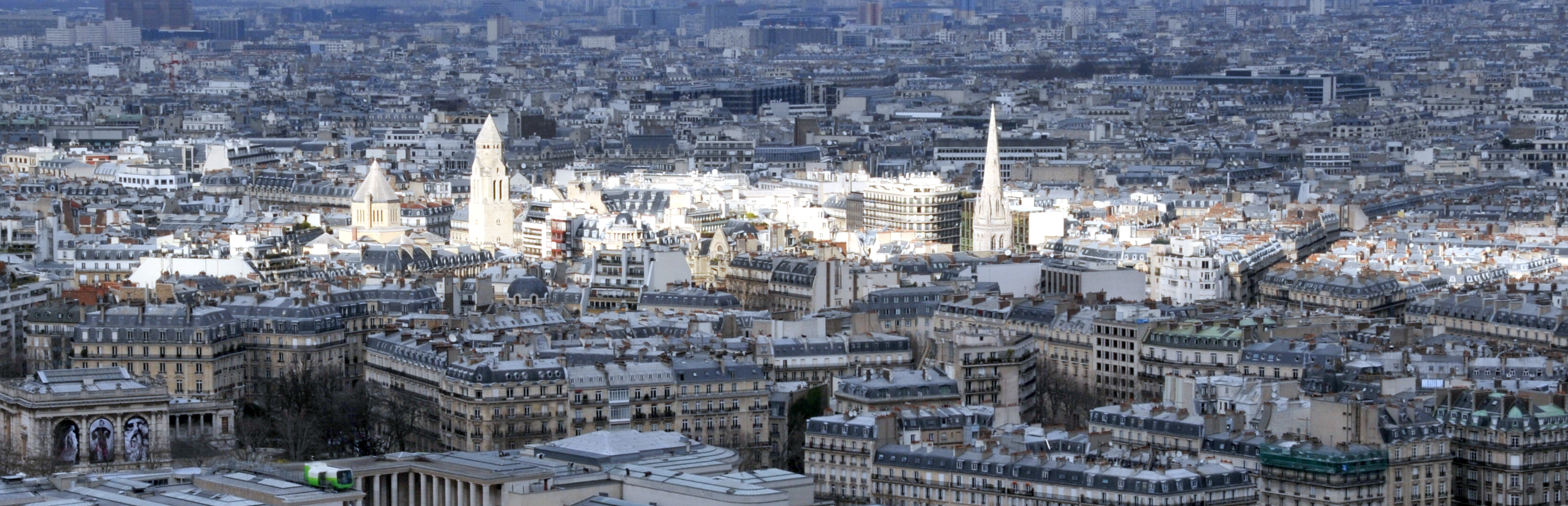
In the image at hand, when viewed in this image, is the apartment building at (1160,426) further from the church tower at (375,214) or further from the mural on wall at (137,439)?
the church tower at (375,214)

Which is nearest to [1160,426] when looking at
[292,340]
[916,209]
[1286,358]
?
[1286,358]

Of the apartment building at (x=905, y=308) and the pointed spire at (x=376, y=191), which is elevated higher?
the pointed spire at (x=376, y=191)

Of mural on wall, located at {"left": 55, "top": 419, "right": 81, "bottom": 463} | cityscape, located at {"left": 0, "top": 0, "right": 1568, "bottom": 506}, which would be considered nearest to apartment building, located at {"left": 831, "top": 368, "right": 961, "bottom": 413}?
cityscape, located at {"left": 0, "top": 0, "right": 1568, "bottom": 506}

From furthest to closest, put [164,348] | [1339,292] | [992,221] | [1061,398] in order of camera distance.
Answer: [992,221] < [1339,292] < [164,348] < [1061,398]

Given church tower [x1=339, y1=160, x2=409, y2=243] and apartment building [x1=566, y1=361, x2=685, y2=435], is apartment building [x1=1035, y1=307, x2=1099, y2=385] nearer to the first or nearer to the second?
apartment building [x1=566, y1=361, x2=685, y2=435]

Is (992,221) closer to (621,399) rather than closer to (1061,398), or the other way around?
(1061,398)

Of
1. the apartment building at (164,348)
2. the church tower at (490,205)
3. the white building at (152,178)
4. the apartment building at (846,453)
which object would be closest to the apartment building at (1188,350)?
the apartment building at (846,453)
